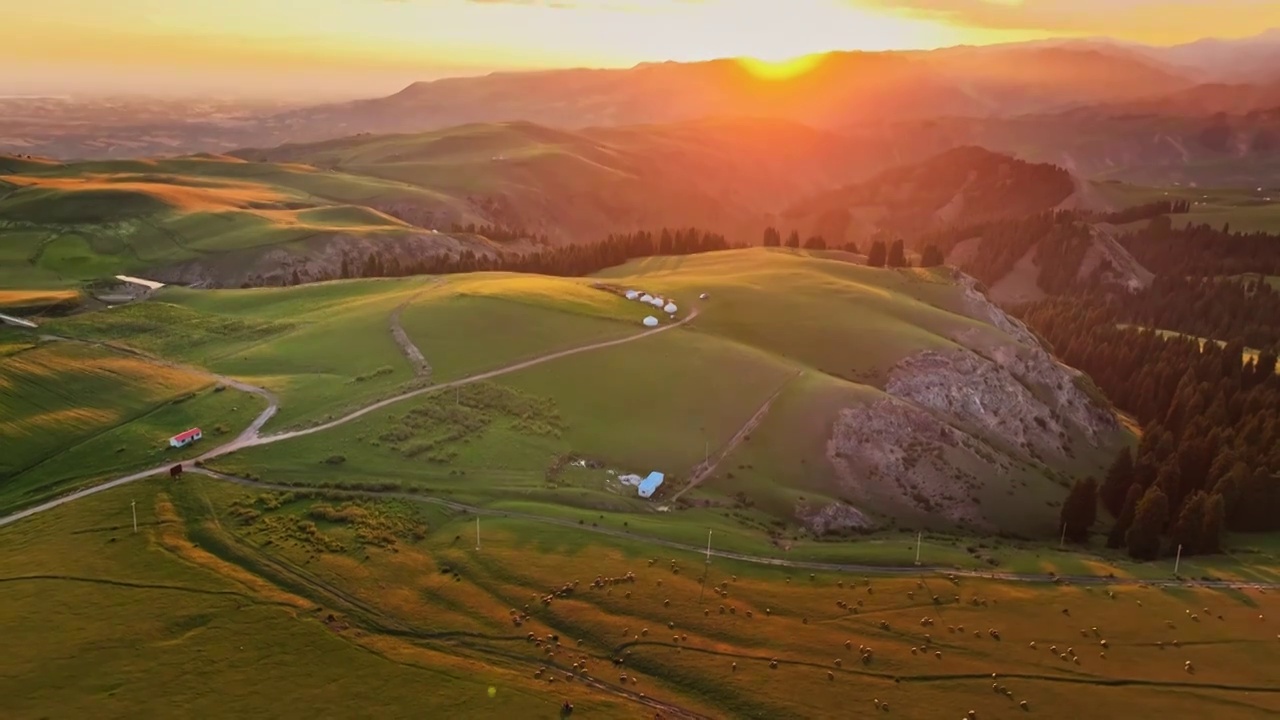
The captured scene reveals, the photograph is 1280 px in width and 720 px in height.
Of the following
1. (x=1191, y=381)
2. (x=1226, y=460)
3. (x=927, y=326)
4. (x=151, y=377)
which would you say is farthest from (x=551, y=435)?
(x=1191, y=381)

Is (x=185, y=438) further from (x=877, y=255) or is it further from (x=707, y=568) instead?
(x=877, y=255)

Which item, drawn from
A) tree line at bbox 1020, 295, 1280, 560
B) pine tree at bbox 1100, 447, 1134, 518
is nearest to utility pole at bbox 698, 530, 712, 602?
tree line at bbox 1020, 295, 1280, 560

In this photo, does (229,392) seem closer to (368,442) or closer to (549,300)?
(368,442)

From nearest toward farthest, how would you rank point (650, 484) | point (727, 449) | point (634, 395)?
1. point (650, 484)
2. point (727, 449)
3. point (634, 395)

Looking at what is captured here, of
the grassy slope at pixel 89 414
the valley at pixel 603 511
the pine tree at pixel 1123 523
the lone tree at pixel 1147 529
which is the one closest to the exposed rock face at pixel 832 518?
the valley at pixel 603 511

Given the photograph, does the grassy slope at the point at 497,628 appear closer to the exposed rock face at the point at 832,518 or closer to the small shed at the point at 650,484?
the small shed at the point at 650,484

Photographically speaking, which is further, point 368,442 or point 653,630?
point 368,442

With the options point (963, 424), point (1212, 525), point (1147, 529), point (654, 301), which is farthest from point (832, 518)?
point (654, 301)
